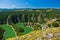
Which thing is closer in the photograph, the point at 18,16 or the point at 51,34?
the point at 51,34

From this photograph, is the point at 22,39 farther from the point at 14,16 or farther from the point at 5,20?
the point at 14,16

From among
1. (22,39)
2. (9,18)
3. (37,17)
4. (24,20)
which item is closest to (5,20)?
(9,18)

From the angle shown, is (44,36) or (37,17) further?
(37,17)

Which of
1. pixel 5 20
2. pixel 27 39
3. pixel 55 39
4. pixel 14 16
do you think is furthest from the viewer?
pixel 14 16

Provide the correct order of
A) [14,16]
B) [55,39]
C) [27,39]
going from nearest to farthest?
[55,39] < [27,39] < [14,16]

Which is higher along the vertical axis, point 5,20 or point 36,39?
point 36,39

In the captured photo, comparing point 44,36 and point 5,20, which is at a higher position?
point 44,36

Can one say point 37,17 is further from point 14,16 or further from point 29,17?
point 14,16

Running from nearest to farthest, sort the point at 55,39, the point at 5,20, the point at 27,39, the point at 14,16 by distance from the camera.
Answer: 1. the point at 55,39
2. the point at 27,39
3. the point at 5,20
4. the point at 14,16

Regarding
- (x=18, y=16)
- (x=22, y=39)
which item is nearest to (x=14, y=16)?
(x=18, y=16)
